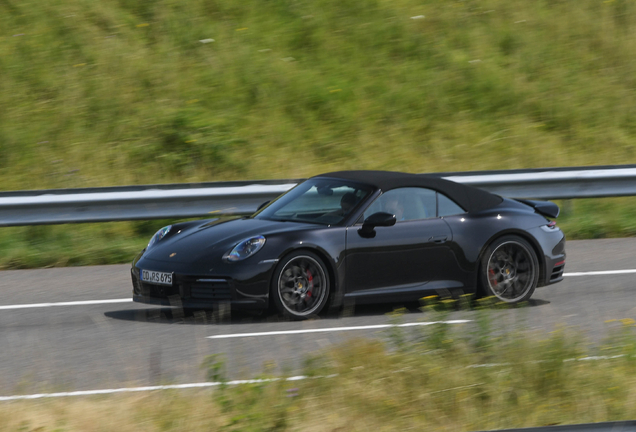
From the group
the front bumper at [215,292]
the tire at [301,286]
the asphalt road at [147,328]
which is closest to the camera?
the asphalt road at [147,328]

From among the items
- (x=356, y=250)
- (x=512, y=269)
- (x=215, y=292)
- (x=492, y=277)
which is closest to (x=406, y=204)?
(x=356, y=250)

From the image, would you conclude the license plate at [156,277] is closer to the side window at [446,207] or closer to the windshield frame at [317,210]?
the windshield frame at [317,210]

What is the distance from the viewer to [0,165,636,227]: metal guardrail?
10.9m

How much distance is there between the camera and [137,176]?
49.1 feet

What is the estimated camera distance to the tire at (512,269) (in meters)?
8.33

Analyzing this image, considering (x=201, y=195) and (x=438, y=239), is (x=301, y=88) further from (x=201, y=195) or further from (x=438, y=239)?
(x=438, y=239)

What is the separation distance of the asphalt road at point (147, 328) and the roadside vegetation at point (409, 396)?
542 mm

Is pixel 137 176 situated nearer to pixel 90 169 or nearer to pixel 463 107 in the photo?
pixel 90 169

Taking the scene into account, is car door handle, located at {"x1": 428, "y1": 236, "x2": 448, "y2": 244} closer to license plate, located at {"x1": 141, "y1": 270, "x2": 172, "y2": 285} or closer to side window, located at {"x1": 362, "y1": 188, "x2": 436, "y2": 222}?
A: side window, located at {"x1": 362, "y1": 188, "x2": 436, "y2": 222}

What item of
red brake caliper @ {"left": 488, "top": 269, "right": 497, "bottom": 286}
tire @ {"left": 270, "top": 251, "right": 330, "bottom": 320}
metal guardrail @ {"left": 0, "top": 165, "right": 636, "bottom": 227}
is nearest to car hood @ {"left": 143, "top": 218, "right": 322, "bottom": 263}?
tire @ {"left": 270, "top": 251, "right": 330, "bottom": 320}

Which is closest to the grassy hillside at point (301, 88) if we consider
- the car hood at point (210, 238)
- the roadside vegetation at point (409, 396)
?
the car hood at point (210, 238)

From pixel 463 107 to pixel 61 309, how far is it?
11280 millimetres

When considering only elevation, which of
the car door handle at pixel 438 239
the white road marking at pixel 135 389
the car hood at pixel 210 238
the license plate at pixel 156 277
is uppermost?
the car hood at pixel 210 238

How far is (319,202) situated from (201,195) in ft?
11.1
